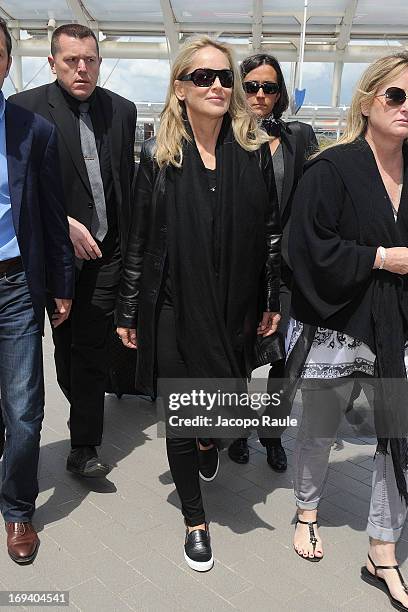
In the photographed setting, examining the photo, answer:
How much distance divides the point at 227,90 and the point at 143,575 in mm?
2153

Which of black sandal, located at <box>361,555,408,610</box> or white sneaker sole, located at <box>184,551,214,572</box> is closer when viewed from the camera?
black sandal, located at <box>361,555,408,610</box>

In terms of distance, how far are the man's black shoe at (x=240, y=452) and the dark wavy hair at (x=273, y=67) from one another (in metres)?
1.99

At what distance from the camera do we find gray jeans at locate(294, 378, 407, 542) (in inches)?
107

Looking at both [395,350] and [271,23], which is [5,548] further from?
[271,23]

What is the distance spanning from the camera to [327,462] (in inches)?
117

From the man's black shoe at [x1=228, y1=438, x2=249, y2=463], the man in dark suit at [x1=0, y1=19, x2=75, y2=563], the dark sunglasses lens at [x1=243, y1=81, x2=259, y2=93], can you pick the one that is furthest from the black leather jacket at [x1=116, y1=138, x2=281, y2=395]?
the man's black shoe at [x1=228, y1=438, x2=249, y2=463]

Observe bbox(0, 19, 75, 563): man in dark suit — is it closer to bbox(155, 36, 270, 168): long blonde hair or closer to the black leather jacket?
the black leather jacket

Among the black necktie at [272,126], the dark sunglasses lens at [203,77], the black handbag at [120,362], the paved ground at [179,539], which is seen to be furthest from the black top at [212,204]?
the black handbag at [120,362]

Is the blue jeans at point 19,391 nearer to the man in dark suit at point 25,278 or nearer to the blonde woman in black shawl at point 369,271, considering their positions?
the man in dark suit at point 25,278

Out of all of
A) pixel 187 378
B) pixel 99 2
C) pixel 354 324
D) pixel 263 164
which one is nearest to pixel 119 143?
pixel 263 164

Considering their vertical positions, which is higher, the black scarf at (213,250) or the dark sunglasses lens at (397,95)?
the dark sunglasses lens at (397,95)

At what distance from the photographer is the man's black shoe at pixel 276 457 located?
387cm

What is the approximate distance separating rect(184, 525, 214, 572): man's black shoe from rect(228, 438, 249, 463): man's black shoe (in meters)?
0.98

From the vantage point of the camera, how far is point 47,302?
3.12 meters
